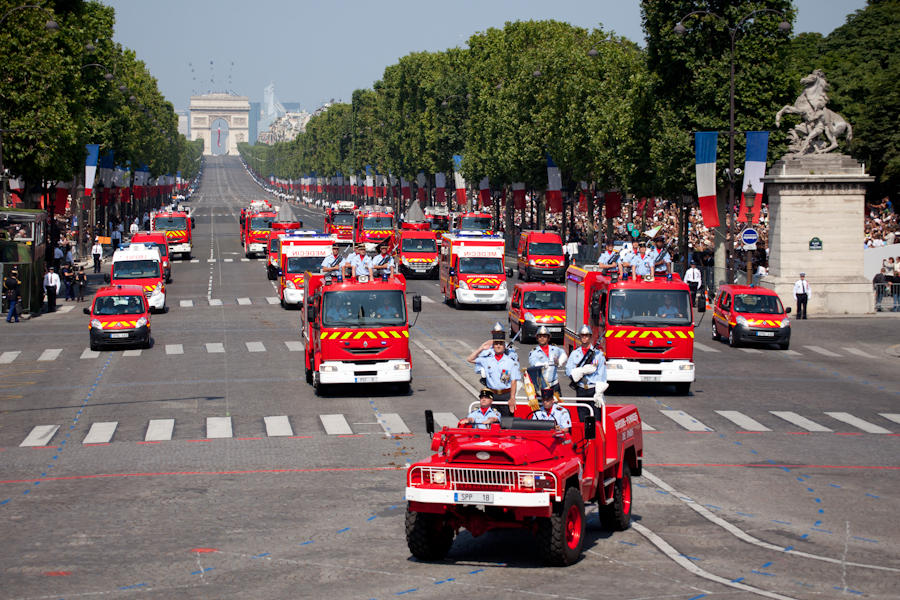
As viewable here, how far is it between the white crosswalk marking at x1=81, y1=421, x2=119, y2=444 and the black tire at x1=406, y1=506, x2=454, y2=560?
11653 mm

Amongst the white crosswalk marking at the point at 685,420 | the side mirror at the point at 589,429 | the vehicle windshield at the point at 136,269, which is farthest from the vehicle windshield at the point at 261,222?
the side mirror at the point at 589,429

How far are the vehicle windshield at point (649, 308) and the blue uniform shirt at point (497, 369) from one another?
10797 millimetres

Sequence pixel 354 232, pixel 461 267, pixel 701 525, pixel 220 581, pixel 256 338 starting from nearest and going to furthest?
1. pixel 220 581
2. pixel 701 525
3. pixel 256 338
4. pixel 461 267
5. pixel 354 232

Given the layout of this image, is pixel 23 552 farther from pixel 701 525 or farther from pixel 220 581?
pixel 701 525

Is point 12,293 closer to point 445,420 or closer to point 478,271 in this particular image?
point 478,271

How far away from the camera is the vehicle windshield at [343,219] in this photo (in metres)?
86.6

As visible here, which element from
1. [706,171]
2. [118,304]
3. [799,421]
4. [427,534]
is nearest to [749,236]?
[706,171]

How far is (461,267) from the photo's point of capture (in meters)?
49.2

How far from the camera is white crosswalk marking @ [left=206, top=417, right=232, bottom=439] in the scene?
79.8ft

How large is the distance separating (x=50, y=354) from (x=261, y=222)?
4394 cm

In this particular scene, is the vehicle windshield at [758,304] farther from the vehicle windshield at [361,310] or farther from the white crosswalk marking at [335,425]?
the white crosswalk marking at [335,425]

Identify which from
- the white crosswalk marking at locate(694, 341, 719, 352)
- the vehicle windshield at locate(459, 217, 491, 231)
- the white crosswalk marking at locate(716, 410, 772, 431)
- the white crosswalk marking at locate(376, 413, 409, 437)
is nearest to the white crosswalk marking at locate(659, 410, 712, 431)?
the white crosswalk marking at locate(716, 410, 772, 431)

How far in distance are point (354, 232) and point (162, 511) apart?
6253 centimetres

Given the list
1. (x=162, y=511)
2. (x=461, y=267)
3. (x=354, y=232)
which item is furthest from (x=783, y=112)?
(x=162, y=511)
